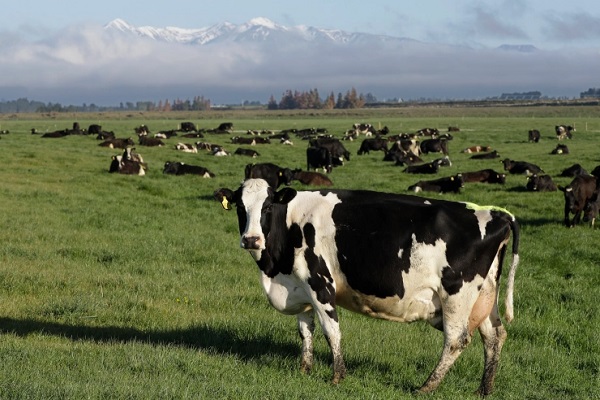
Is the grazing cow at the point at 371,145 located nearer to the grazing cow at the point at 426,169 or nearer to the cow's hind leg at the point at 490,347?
the grazing cow at the point at 426,169

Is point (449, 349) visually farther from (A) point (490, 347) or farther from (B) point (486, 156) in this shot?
(B) point (486, 156)

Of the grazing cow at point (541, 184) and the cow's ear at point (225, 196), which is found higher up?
the cow's ear at point (225, 196)

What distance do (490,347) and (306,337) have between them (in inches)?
80.5

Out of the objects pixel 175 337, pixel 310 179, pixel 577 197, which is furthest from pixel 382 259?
pixel 310 179

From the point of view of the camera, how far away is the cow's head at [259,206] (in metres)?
7.93

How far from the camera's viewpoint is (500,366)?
873 centimetres

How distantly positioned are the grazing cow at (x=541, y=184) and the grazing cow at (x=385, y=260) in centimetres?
2034

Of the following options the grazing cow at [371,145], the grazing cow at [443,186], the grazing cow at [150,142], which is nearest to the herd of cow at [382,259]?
the grazing cow at [443,186]

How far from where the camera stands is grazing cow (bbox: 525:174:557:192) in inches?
1082

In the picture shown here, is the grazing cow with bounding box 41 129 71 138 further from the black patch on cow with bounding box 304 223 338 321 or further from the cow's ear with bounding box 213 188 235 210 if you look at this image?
the black patch on cow with bounding box 304 223 338 321

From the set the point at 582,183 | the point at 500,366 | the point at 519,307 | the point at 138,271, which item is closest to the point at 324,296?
the point at 500,366

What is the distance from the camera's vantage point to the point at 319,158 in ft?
123

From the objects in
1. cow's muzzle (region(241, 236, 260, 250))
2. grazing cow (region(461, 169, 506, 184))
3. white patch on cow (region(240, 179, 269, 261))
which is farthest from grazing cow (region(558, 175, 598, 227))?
cow's muzzle (region(241, 236, 260, 250))

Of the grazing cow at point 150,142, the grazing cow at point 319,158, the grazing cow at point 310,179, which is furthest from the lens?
the grazing cow at point 150,142
